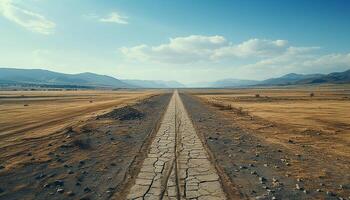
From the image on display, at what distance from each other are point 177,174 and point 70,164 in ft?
14.1

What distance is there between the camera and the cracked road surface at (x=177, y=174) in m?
8.35

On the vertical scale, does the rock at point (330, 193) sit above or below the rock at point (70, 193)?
below

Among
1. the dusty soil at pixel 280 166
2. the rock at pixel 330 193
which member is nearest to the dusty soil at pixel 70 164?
the dusty soil at pixel 280 166

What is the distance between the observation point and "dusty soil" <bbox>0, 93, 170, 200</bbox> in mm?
8564

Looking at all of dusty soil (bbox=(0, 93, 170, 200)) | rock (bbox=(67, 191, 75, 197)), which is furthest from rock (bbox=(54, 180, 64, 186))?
rock (bbox=(67, 191, 75, 197))

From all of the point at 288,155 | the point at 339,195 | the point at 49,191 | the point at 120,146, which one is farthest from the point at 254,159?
the point at 49,191

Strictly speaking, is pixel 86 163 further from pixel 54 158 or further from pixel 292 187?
pixel 292 187

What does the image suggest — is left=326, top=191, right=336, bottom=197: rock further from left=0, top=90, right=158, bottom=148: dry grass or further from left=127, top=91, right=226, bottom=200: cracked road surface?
A: left=0, top=90, right=158, bottom=148: dry grass

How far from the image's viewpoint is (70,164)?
1147 cm

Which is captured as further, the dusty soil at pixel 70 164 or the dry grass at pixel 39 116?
the dry grass at pixel 39 116

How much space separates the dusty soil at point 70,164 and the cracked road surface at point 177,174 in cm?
60

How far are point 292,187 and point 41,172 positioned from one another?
8.24m

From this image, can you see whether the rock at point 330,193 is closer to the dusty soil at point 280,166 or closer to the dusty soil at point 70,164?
the dusty soil at point 280,166

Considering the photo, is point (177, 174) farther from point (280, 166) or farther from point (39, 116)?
point (39, 116)
